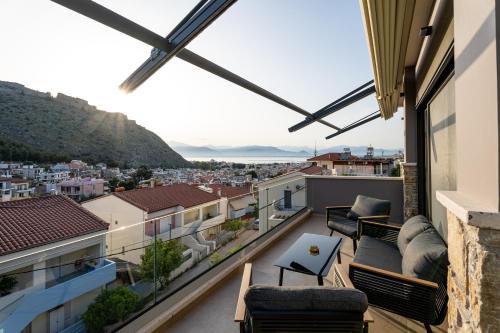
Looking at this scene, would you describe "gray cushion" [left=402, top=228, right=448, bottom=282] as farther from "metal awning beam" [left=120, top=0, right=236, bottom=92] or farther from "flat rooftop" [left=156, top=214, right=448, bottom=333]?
"metal awning beam" [left=120, top=0, right=236, bottom=92]

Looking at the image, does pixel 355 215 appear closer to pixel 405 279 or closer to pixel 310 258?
pixel 310 258

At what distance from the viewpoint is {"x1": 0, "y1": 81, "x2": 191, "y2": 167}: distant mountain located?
6.11 m

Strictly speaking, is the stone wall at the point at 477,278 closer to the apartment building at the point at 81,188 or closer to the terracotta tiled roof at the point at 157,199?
the terracotta tiled roof at the point at 157,199

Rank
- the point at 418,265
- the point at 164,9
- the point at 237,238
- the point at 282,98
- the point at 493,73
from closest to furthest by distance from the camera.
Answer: the point at 493,73
the point at 418,265
the point at 164,9
the point at 237,238
the point at 282,98

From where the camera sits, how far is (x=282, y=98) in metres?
5.03

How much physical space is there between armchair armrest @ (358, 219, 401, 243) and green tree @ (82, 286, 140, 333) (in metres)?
3.05

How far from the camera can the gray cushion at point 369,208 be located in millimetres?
4652

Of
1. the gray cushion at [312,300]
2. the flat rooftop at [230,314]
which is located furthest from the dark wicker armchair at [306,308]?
the flat rooftop at [230,314]

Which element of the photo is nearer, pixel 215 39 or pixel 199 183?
pixel 215 39

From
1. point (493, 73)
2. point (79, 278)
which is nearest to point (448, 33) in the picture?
point (493, 73)

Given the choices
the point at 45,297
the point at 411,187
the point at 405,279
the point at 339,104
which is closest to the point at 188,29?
the point at 45,297

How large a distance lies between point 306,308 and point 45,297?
77.9 inches

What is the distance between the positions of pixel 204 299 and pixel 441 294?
210 centimetres

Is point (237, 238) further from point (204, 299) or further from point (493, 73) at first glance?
point (493, 73)
